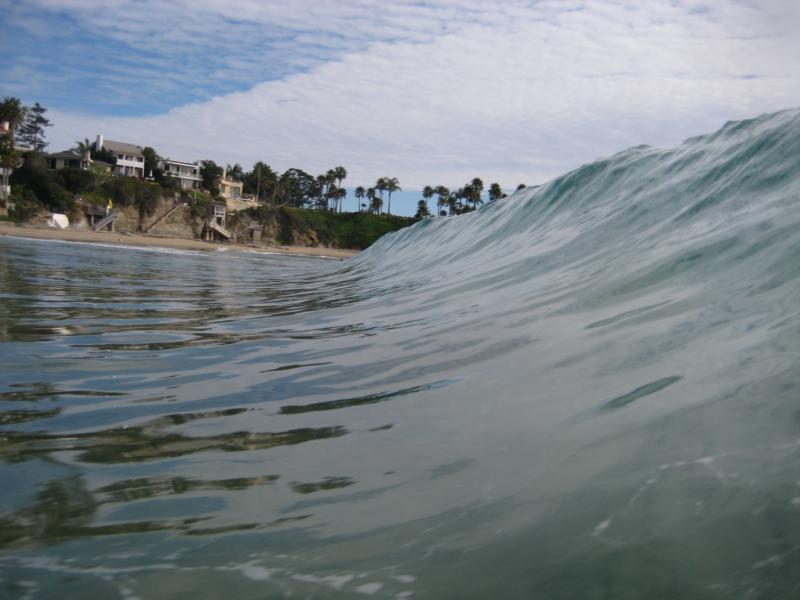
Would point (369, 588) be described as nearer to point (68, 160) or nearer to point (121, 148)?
point (68, 160)

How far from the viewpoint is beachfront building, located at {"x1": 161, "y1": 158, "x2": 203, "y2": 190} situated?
8219 cm

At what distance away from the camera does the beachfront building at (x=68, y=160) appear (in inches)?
2726

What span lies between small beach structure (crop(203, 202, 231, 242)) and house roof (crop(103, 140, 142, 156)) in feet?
52.1

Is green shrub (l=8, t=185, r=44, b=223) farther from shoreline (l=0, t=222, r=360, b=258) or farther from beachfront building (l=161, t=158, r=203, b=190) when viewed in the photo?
beachfront building (l=161, t=158, r=203, b=190)

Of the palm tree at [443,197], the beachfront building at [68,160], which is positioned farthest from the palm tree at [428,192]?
the beachfront building at [68,160]

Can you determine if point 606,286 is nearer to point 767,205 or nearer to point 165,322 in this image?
point 767,205

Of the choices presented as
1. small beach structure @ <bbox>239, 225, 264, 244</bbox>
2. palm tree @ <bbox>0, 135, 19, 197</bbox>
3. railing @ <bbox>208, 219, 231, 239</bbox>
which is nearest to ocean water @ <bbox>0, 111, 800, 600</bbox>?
palm tree @ <bbox>0, 135, 19, 197</bbox>

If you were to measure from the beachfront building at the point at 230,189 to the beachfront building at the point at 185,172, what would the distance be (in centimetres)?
279

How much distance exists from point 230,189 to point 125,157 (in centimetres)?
1408

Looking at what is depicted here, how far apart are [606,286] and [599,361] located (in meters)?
1.58

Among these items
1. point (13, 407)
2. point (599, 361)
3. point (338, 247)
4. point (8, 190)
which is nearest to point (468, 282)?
point (599, 361)

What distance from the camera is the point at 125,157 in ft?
254

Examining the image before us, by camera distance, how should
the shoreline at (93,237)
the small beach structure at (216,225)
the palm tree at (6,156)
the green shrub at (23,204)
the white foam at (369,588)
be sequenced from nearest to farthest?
the white foam at (369,588), the shoreline at (93,237), the green shrub at (23,204), the palm tree at (6,156), the small beach structure at (216,225)

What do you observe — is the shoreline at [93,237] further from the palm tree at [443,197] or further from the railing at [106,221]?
the palm tree at [443,197]
